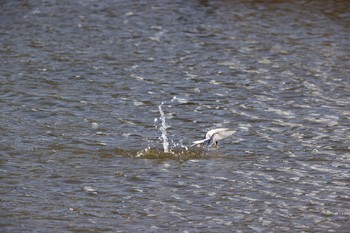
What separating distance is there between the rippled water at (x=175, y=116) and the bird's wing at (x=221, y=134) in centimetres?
16

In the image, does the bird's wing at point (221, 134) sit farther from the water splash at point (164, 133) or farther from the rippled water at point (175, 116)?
the water splash at point (164, 133)

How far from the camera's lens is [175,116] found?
30.2ft

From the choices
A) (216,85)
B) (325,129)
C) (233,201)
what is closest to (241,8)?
(216,85)

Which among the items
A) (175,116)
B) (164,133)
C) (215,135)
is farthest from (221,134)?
(175,116)

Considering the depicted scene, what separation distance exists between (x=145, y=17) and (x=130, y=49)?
2.19m

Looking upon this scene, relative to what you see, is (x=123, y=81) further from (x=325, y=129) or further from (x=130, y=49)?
(x=325, y=129)

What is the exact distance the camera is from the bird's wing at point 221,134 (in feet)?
25.9

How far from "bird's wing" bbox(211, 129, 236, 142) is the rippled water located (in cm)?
16

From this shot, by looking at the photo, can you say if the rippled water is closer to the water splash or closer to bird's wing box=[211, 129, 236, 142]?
the water splash

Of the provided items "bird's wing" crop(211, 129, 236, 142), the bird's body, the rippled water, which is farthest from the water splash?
"bird's wing" crop(211, 129, 236, 142)

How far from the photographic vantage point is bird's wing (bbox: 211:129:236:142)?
7.89m

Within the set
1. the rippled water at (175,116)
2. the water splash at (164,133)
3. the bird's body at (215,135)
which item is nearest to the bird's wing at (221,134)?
the bird's body at (215,135)

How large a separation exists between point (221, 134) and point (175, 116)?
1303mm

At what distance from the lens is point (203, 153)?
8.06 meters
